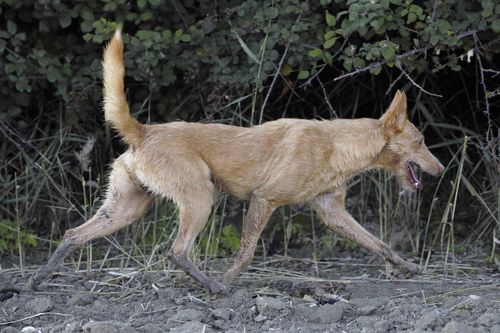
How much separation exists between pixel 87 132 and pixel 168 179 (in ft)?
9.30

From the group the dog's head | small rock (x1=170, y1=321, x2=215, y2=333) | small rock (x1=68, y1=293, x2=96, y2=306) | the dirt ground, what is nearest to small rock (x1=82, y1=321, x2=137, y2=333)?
the dirt ground

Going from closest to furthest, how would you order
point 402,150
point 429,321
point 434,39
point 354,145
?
point 429,321 < point 354,145 < point 402,150 < point 434,39

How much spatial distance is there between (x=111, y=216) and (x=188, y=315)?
4.07 ft

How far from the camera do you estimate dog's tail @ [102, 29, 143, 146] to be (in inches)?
235

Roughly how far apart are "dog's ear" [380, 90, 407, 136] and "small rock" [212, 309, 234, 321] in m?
1.79

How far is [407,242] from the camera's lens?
7887 mm

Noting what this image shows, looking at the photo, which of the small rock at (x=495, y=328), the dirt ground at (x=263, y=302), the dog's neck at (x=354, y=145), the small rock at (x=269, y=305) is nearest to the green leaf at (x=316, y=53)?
the dog's neck at (x=354, y=145)

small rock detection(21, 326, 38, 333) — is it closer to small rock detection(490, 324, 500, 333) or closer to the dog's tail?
the dog's tail

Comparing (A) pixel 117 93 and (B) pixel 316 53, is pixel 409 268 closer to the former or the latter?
(B) pixel 316 53

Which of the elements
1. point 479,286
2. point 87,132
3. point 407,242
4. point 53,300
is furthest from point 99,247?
point 479,286

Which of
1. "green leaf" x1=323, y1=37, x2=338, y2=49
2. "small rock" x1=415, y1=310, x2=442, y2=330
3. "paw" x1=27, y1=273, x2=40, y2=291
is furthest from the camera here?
"green leaf" x1=323, y1=37, x2=338, y2=49

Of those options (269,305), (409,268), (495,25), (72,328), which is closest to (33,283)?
(72,328)

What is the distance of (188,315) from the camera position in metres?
5.34

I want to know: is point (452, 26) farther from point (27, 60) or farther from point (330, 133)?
point (27, 60)
